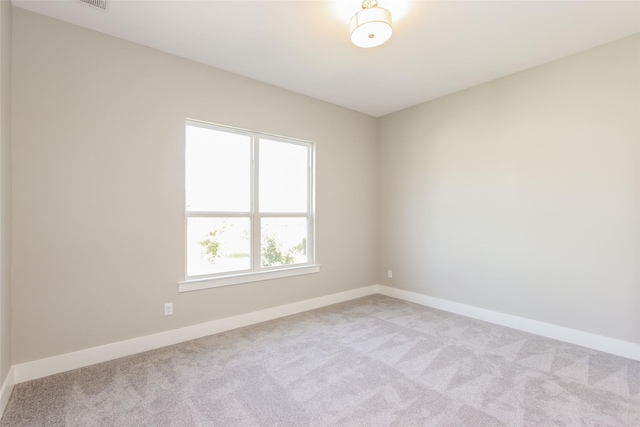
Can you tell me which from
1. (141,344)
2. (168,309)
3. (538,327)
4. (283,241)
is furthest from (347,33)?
(538,327)

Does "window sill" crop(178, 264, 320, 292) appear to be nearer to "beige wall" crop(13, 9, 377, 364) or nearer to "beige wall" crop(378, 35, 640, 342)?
"beige wall" crop(13, 9, 377, 364)

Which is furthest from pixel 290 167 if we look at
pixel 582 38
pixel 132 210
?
pixel 582 38

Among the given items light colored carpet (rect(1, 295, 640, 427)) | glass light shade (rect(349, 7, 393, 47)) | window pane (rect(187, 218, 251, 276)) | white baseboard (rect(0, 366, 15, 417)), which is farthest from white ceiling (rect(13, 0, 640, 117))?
light colored carpet (rect(1, 295, 640, 427))

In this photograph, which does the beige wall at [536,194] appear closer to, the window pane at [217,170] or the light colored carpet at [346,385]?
the light colored carpet at [346,385]

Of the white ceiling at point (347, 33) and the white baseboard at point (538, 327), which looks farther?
the white baseboard at point (538, 327)

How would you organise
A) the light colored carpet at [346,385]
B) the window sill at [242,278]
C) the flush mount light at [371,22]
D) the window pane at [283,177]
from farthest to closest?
1. the window pane at [283,177]
2. the window sill at [242,278]
3. the flush mount light at [371,22]
4. the light colored carpet at [346,385]

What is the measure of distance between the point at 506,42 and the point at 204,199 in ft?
10.9

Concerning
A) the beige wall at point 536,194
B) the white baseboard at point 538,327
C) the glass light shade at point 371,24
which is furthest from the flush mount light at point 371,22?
the white baseboard at point 538,327

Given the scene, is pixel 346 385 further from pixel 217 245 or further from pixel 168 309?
pixel 217 245

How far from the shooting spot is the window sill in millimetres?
2996

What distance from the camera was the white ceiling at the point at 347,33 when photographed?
7.40 ft

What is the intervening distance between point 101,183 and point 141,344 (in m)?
1.50

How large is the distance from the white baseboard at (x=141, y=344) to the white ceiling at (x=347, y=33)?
2.75m

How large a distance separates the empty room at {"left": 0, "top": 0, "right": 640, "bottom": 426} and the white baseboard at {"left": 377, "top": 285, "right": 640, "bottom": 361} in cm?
2
